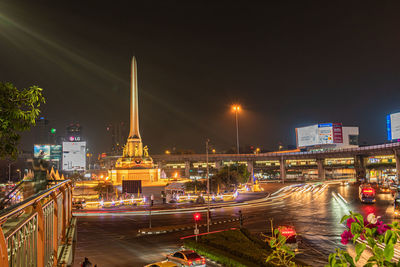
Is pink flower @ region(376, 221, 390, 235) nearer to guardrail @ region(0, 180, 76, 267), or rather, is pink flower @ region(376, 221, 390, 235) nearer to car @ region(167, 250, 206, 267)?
guardrail @ region(0, 180, 76, 267)

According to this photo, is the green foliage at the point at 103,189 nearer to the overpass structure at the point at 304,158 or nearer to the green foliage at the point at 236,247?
the overpass structure at the point at 304,158

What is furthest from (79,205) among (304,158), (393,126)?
(304,158)

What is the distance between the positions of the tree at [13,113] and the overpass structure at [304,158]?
248 feet

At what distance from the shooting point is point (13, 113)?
6.91 metres

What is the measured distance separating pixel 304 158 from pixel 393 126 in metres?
→ 31.1

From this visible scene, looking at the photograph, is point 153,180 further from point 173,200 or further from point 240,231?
point 240,231

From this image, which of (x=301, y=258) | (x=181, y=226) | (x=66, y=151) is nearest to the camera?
(x=301, y=258)

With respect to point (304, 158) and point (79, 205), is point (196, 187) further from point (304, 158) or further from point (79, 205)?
point (304, 158)

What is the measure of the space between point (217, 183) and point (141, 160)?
791 inches

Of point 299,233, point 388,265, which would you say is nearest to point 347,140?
point 299,233

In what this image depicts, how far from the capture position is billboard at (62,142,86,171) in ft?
503

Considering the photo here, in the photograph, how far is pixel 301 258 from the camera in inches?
809

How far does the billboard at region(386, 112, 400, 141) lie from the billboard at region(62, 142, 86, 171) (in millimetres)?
129056

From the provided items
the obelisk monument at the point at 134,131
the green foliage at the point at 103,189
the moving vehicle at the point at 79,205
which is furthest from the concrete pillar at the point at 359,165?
the moving vehicle at the point at 79,205
